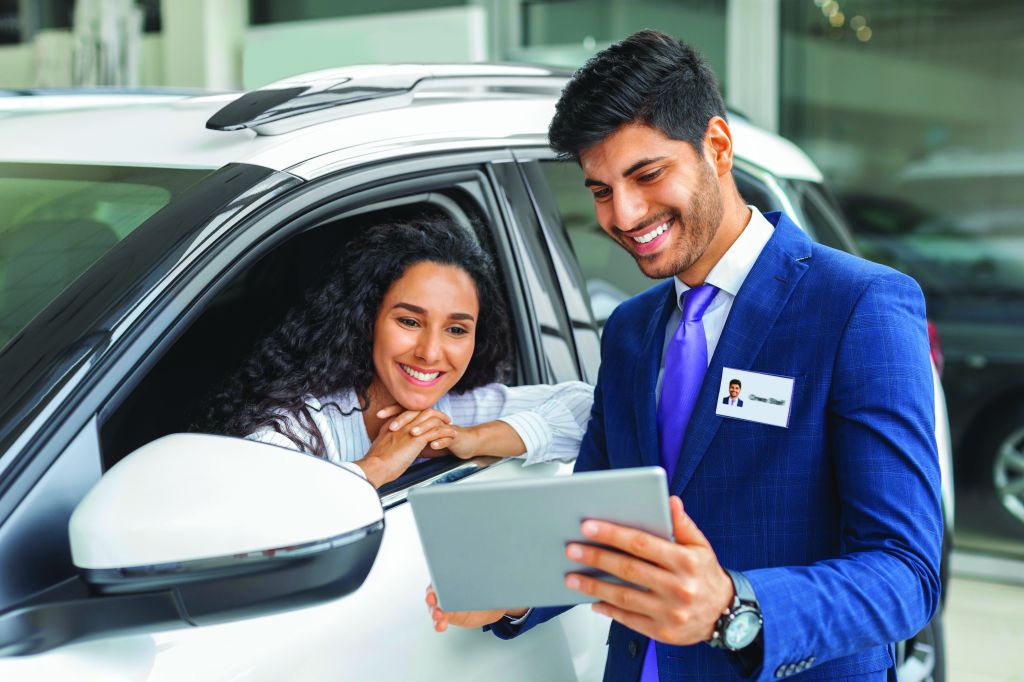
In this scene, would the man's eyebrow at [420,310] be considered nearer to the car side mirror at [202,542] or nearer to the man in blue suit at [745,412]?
the man in blue suit at [745,412]

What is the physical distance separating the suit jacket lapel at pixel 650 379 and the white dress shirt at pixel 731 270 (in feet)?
0.27

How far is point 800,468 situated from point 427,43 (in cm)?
474

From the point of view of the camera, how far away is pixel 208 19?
623 centimetres

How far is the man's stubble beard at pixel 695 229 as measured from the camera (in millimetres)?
1385

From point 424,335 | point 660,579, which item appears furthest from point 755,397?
point 424,335

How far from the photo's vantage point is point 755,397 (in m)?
1.31

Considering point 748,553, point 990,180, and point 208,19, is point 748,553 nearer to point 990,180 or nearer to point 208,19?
point 990,180

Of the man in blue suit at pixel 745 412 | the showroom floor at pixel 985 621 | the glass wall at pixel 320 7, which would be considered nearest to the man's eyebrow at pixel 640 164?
the man in blue suit at pixel 745 412

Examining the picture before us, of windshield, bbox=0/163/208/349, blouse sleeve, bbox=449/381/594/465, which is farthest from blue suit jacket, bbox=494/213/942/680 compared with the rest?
windshield, bbox=0/163/208/349

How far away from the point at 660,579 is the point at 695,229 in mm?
537

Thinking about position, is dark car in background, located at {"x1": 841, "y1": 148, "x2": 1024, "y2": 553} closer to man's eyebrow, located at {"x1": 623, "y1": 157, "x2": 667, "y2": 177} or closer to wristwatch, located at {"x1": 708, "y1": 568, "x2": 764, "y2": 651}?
man's eyebrow, located at {"x1": 623, "y1": 157, "x2": 667, "y2": 177}

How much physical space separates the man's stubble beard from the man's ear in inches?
0.9

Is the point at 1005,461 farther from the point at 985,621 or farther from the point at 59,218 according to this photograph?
the point at 59,218

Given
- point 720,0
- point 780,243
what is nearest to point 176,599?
point 780,243
